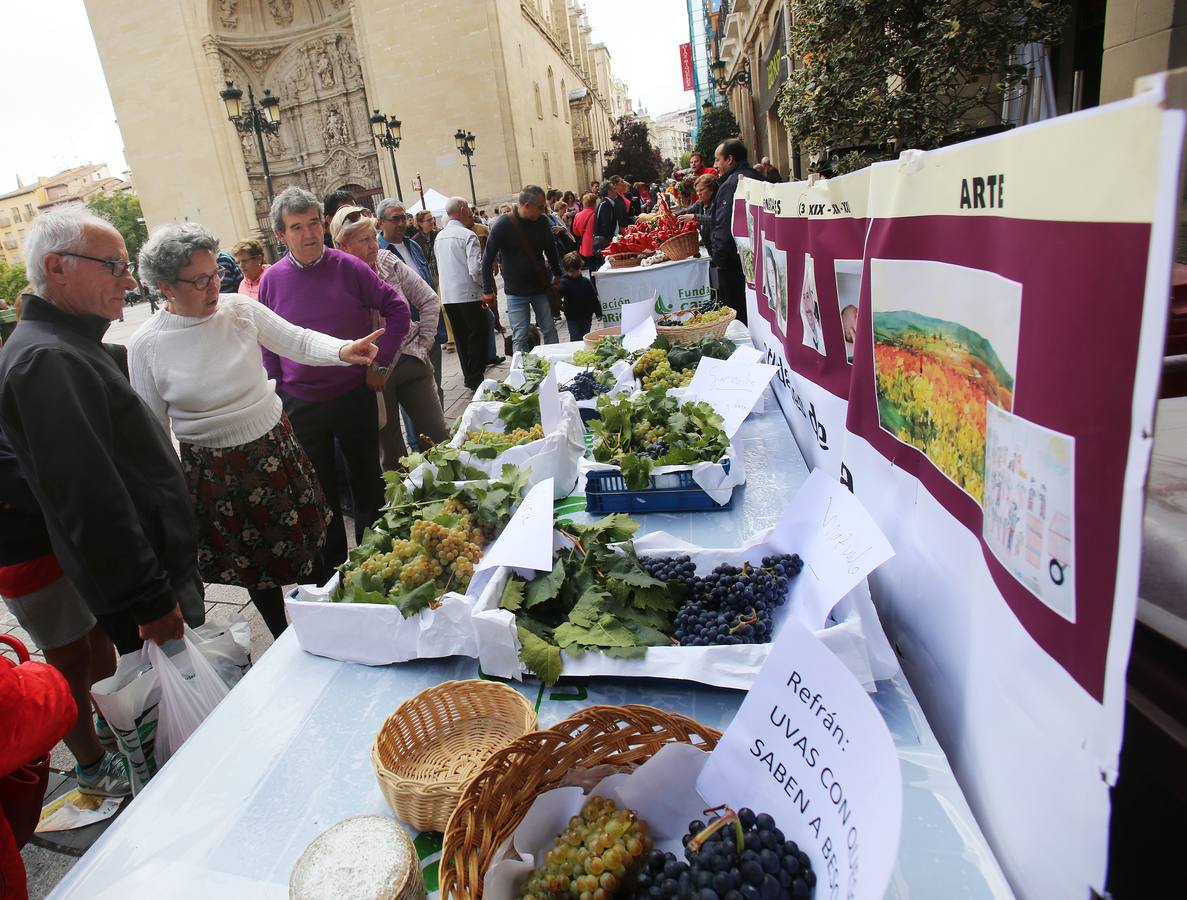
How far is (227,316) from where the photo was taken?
2.61 metres

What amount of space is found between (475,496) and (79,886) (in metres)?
1.26

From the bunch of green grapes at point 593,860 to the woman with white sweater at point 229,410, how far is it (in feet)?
7.22

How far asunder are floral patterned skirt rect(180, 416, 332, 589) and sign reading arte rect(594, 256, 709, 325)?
10.9ft

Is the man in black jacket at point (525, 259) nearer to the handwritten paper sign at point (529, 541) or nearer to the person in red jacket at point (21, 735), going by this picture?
the handwritten paper sign at point (529, 541)

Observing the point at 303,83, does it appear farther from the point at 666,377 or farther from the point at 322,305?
the point at 666,377

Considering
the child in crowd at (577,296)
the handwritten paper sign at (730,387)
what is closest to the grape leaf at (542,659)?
the handwritten paper sign at (730,387)

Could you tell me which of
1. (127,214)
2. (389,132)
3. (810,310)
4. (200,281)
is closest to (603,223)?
(200,281)

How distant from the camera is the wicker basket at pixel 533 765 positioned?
98 cm

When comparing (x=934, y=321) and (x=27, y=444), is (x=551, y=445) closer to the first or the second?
(x=934, y=321)

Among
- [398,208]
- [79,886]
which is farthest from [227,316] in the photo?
[398,208]

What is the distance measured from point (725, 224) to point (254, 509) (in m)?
4.30

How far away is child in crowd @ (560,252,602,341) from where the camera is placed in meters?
6.82

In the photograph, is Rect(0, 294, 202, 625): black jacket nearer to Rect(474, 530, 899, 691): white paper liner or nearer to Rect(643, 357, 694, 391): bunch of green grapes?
Rect(474, 530, 899, 691): white paper liner

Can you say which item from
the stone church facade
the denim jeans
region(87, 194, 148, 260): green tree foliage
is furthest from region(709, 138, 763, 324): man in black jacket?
region(87, 194, 148, 260): green tree foliage
